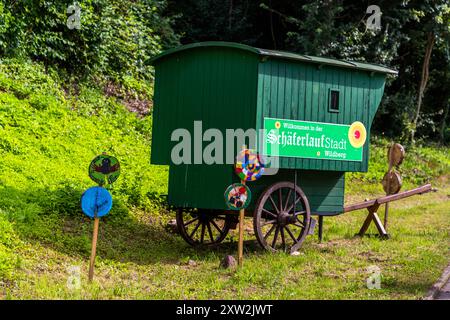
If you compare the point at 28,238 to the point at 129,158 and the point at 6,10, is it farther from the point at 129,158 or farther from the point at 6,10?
Answer: the point at 6,10

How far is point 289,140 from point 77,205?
3.95 m

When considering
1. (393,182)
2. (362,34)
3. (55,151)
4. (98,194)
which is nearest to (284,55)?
(98,194)

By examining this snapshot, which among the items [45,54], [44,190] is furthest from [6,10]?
[44,190]

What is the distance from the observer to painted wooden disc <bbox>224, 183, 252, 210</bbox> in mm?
9805

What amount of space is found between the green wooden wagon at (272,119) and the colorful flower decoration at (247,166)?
0.72m

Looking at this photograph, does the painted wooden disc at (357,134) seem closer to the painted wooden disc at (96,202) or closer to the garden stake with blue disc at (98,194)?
the garden stake with blue disc at (98,194)

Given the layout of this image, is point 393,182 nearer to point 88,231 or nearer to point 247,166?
point 247,166

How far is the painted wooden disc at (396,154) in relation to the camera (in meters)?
13.7

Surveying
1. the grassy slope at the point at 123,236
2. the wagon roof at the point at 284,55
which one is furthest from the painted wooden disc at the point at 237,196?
the wagon roof at the point at 284,55

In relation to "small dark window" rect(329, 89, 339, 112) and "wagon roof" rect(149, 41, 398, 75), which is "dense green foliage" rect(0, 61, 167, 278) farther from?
"small dark window" rect(329, 89, 339, 112)

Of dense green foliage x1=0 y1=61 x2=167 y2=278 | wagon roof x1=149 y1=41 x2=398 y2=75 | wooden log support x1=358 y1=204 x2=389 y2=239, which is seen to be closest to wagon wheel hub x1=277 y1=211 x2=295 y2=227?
wooden log support x1=358 y1=204 x2=389 y2=239

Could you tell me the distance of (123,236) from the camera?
11.6 meters

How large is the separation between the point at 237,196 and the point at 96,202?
85.9 inches

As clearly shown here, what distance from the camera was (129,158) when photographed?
1574cm
